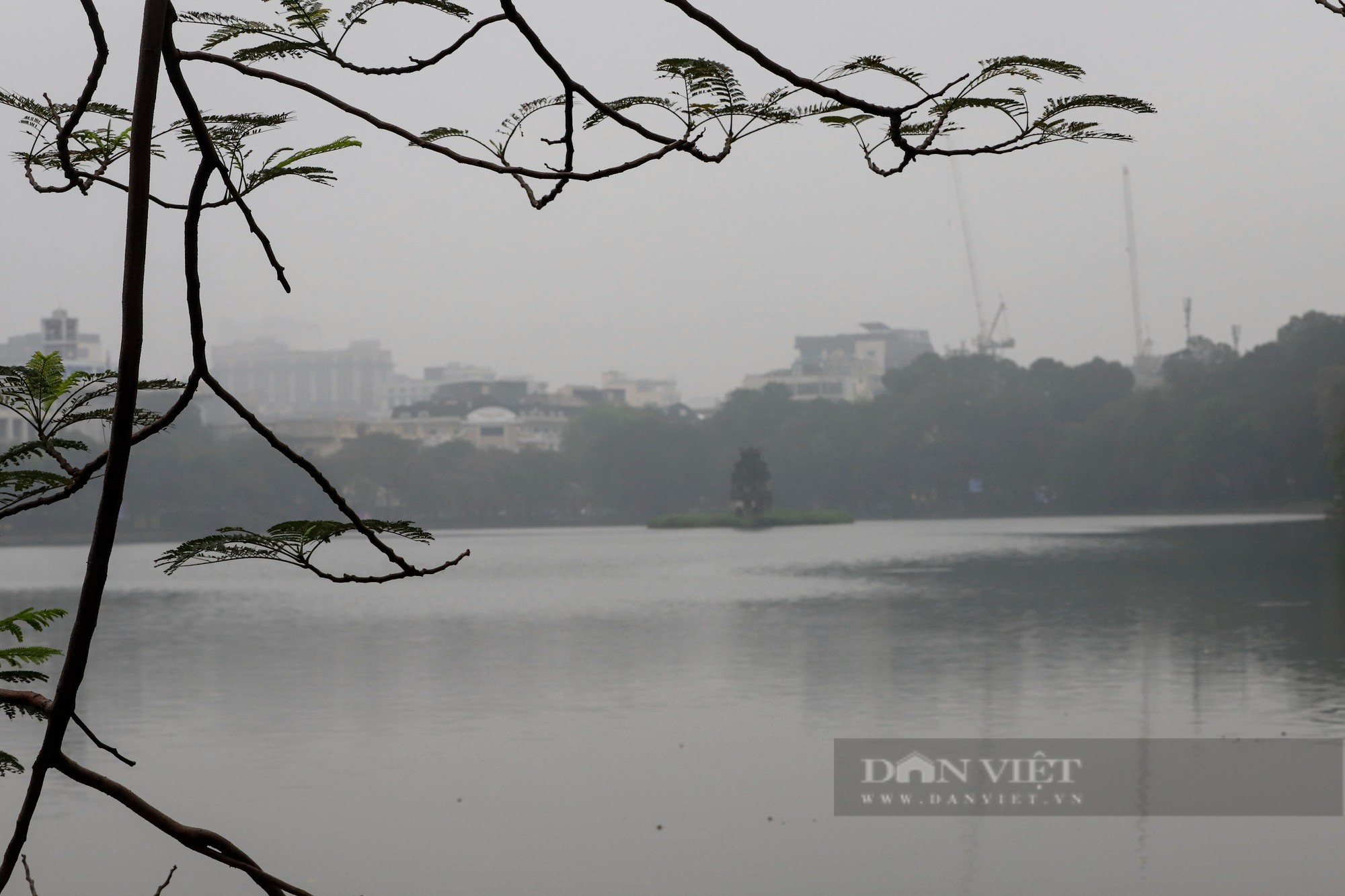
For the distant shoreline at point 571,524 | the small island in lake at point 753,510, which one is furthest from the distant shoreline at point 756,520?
the distant shoreline at point 571,524

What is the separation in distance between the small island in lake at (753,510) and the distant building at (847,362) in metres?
43.8

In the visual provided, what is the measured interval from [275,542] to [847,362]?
465 feet

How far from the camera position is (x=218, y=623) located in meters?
18.2

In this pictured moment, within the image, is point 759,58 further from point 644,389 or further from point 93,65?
point 644,389

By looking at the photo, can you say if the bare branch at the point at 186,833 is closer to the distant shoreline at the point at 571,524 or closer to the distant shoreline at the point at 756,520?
the distant shoreline at the point at 571,524

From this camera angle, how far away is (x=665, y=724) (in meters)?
9.34

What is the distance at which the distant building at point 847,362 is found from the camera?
13112 centimetres

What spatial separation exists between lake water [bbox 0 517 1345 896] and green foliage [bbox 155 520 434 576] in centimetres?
453

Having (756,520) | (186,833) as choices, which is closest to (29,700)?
(186,833)

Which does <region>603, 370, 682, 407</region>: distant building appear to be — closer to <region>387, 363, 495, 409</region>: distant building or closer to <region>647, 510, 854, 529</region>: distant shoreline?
<region>387, 363, 495, 409</region>: distant building

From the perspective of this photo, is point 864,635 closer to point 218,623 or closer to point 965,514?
point 218,623

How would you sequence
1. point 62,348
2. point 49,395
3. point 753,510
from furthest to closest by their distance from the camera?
point 753,510
point 62,348
point 49,395

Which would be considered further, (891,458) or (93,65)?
(891,458)

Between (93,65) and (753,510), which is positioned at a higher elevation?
(93,65)
